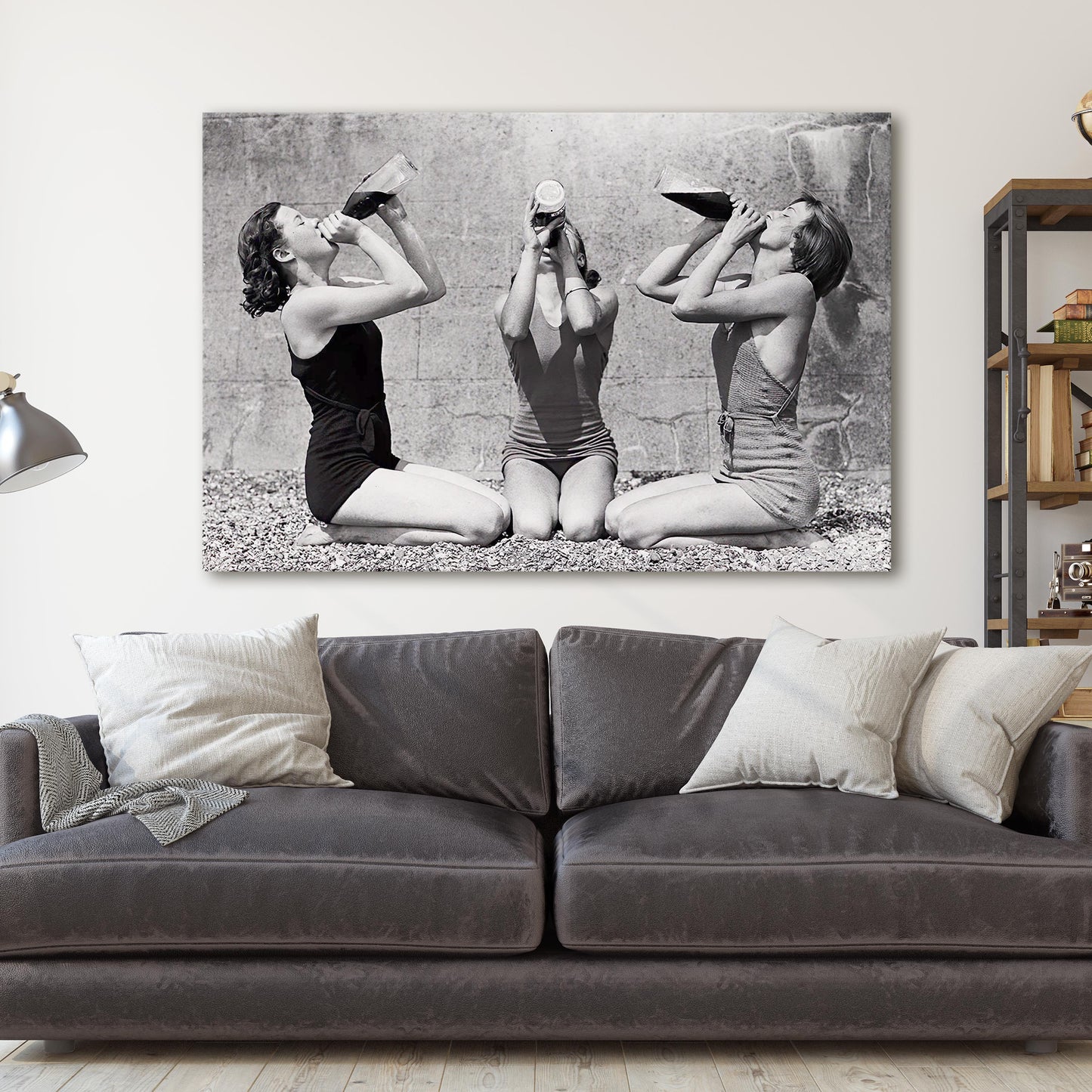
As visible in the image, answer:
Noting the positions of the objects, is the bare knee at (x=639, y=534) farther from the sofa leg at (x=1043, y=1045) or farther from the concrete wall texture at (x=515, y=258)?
the sofa leg at (x=1043, y=1045)

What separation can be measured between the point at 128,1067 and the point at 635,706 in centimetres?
127

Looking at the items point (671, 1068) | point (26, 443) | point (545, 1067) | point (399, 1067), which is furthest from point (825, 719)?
point (26, 443)

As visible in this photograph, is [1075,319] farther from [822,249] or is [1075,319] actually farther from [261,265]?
[261,265]

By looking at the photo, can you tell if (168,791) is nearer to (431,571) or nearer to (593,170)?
(431,571)

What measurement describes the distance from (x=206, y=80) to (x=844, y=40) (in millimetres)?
2053

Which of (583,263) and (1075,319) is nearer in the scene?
(1075,319)

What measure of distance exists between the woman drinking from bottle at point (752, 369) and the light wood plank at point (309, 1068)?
5.98ft

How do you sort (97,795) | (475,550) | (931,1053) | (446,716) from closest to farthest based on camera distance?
1. (931,1053)
2. (97,795)
3. (446,716)
4. (475,550)

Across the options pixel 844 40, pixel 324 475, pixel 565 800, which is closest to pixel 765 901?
pixel 565 800

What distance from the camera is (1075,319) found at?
3.44m

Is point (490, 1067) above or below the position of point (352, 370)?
below

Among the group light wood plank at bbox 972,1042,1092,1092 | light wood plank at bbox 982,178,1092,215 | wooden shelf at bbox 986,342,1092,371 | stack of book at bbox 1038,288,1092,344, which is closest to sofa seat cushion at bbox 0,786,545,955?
light wood plank at bbox 972,1042,1092,1092

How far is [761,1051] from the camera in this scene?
2195 mm

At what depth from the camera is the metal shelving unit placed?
3.33 meters
